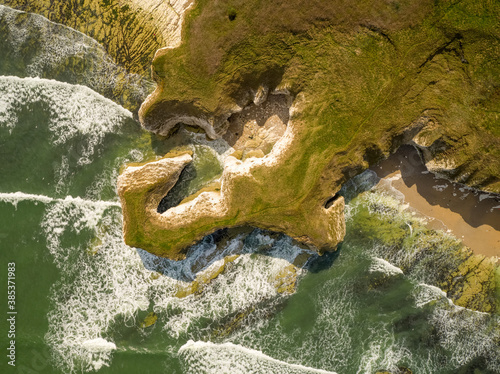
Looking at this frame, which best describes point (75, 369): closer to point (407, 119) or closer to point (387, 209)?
point (387, 209)

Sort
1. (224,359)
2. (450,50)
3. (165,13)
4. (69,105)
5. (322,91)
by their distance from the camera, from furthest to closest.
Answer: (224,359) → (69,105) → (165,13) → (322,91) → (450,50)

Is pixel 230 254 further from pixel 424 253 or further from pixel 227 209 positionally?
pixel 424 253

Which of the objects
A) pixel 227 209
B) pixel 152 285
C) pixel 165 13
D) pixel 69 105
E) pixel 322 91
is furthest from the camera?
pixel 152 285

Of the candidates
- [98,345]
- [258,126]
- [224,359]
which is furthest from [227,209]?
[98,345]

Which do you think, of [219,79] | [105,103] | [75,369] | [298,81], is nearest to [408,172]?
[298,81]

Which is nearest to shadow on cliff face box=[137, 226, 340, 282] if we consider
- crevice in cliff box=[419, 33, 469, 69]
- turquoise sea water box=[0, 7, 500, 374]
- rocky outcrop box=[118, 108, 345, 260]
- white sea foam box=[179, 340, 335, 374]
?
turquoise sea water box=[0, 7, 500, 374]
